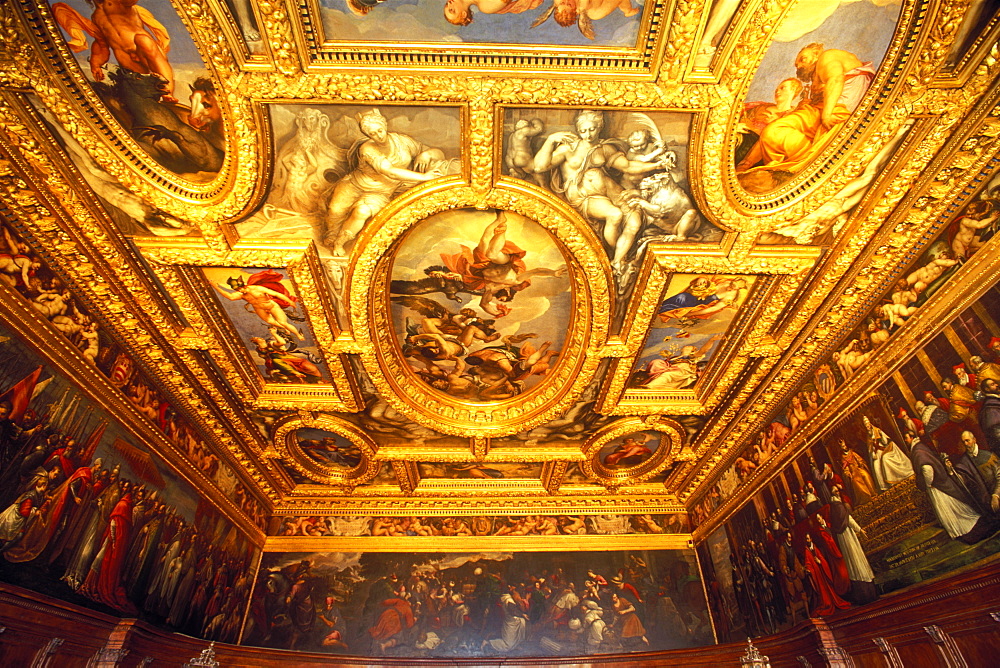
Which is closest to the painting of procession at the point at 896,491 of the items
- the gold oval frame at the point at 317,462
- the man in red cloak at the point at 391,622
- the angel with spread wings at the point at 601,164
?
the angel with spread wings at the point at 601,164

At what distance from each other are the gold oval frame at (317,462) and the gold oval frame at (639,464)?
5.02 m

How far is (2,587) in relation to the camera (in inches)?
244

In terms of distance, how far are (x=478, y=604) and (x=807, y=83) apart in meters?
12.2

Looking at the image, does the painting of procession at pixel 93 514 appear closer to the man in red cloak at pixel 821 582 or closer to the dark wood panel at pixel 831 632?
the dark wood panel at pixel 831 632

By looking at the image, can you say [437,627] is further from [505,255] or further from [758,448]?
[505,255]

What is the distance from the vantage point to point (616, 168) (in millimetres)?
6367

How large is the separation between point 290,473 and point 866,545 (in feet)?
38.7

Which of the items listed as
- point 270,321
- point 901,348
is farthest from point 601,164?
point 270,321

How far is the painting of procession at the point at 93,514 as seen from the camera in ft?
21.5

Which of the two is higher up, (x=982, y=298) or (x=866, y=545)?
(x=982, y=298)

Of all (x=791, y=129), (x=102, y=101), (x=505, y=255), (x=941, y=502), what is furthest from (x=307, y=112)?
(x=941, y=502)

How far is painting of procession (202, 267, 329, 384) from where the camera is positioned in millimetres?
7582

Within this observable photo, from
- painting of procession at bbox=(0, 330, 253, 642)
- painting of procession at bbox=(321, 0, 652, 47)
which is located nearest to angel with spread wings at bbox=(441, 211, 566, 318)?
painting of procession at bbox=(321, 0, 652, 47)

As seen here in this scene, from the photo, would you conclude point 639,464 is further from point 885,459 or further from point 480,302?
point 480,302
